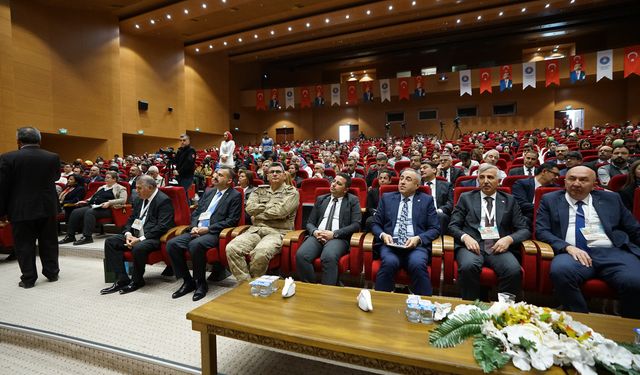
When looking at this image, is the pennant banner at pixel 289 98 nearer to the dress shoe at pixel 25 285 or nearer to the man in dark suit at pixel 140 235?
the man in dark suit at pixel 140 235

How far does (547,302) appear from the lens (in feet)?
7.70

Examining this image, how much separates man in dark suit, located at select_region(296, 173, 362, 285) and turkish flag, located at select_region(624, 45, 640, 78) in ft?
48.4

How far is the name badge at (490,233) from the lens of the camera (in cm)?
231

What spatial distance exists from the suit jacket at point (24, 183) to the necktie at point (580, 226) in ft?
13.6

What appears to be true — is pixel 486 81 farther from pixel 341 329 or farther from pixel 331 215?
pixel 341 329

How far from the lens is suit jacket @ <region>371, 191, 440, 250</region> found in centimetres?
244

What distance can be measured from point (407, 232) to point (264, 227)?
46.6 inches

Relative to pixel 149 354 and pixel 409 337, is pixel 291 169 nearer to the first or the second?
pixel 149 354

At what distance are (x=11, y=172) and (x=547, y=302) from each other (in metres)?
4.30

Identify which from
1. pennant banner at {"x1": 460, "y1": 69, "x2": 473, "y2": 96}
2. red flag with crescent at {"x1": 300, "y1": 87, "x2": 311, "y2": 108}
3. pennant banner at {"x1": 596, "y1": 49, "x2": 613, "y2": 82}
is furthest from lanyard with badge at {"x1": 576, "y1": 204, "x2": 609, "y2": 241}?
red flag with crescent at {"x1": 300, "y1": 87, "x2": 311, "y2": 108}

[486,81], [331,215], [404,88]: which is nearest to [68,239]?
[331,215]

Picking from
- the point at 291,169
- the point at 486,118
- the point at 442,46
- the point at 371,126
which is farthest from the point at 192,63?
the point at 486,118

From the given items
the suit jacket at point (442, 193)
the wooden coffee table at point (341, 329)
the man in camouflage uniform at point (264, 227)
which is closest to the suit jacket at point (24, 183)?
the man in camouflage uniform at point (264, 227)

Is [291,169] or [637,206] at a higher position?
[291,169]
